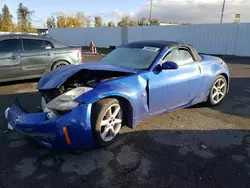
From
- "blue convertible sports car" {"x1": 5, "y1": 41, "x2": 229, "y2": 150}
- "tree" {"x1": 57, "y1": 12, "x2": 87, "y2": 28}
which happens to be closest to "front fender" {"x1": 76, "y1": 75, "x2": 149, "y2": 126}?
"blue convertible sports car" {"x1": 5, "y1": 41, "x2": 229, "y2": 150}

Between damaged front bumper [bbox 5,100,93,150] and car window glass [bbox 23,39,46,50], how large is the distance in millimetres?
4286

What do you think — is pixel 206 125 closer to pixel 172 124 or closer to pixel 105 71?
pixel 172 124

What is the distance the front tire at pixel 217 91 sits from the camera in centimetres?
470

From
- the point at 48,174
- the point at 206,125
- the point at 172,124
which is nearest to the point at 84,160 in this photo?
the point at 48,174

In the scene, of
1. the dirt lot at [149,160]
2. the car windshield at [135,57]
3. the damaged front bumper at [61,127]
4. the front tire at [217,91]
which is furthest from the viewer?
the front tire at [217,91]

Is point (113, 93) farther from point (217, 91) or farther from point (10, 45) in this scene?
point (10, 45)

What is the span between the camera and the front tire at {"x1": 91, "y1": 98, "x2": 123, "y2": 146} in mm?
2840

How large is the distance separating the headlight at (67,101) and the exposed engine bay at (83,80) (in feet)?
0.63

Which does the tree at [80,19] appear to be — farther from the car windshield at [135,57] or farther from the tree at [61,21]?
the car windshield at [135,57]

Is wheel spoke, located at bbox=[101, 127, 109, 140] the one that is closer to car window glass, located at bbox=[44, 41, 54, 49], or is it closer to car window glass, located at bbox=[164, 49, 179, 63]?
car window glass, located at bbox=[164, 49, 179, 63]

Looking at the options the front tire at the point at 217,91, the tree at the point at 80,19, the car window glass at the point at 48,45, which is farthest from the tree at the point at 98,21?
the front tire at the point at 217,91

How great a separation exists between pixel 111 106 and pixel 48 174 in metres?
1.14

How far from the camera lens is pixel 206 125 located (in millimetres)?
3885

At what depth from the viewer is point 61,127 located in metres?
2.57
